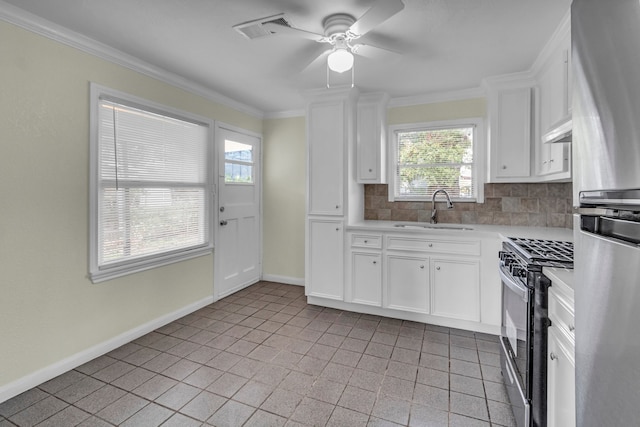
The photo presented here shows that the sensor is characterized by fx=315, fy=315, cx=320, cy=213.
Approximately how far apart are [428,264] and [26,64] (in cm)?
353

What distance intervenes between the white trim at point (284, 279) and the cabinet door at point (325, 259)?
2.65 ft

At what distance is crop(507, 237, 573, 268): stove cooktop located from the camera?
1549 mm

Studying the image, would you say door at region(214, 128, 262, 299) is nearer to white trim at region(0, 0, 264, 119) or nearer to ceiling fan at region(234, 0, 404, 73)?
white trim at region(0, 0, 264, 119)

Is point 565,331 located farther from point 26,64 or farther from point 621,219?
point 26,64

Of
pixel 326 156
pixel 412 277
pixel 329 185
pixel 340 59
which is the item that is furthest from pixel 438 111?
pixel 340 59

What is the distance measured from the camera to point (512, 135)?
3.09 meters

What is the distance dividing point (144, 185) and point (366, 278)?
2382mm

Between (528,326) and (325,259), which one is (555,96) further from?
(325,259)

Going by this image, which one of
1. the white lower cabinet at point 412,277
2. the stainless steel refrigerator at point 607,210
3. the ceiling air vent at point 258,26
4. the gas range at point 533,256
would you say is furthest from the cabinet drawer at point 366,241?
the stainless steel refrigerator at point 607,210

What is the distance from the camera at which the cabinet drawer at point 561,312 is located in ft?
3.89

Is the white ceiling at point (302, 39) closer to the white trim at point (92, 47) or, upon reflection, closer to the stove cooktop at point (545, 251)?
the white trim at point (92, 47)

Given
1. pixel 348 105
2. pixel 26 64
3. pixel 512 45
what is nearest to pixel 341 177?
pixel 348 105

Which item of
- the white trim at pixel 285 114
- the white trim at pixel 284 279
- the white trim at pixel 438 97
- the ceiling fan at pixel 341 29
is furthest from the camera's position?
the white trim at pixel 284 279

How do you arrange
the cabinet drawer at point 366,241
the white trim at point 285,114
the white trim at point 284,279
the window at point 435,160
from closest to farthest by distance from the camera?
the cabinet drawer at point 366,241 → the window at point 435,160 → the white trim at point 285,114 → the white trim at point 284,279
